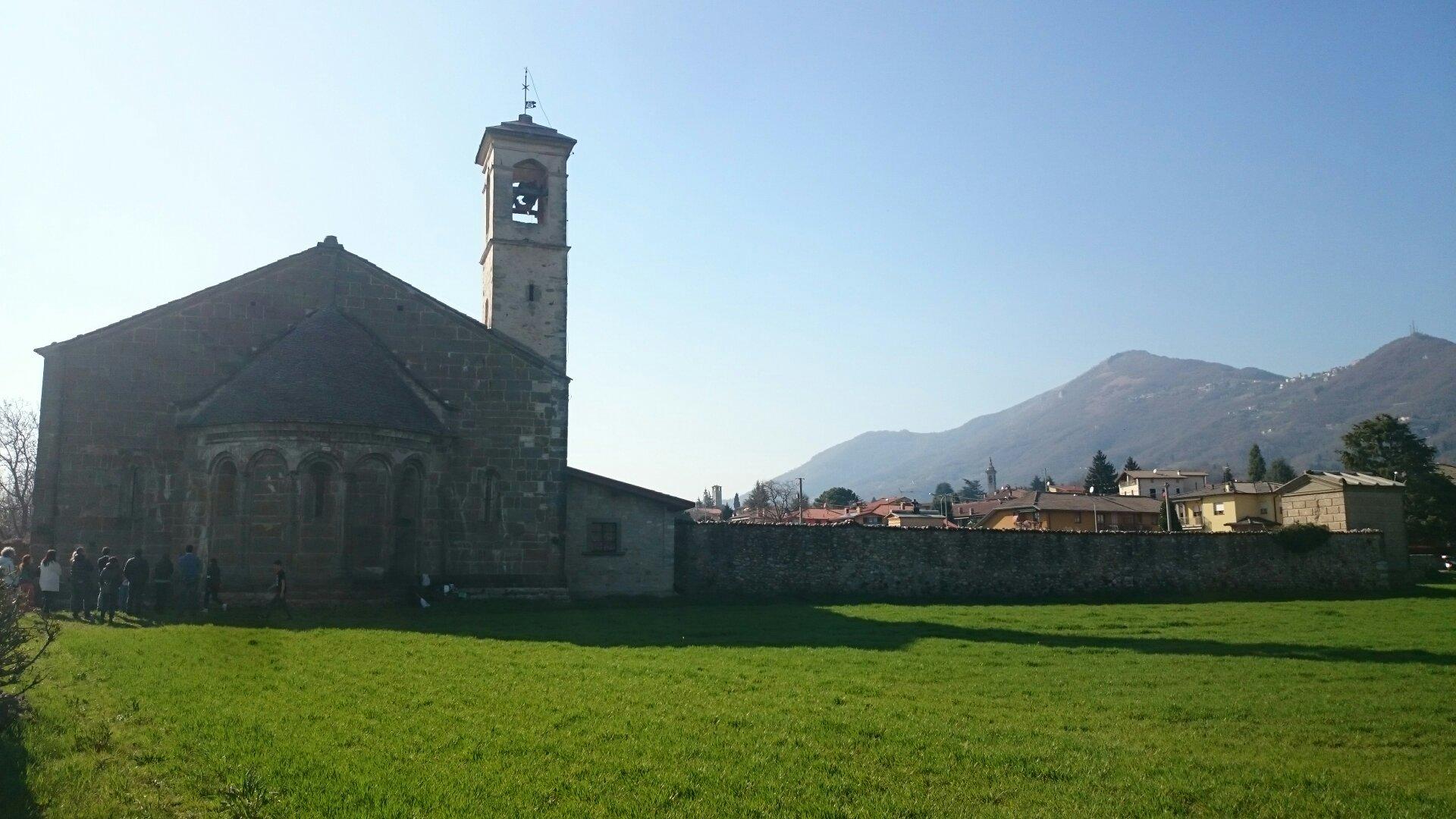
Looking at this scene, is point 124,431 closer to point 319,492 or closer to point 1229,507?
point 319,492

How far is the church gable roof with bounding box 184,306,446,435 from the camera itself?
2380 centimetres

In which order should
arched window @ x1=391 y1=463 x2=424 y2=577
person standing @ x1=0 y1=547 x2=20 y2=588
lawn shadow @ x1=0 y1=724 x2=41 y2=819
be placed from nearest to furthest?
lawn shadow @ x1=0 y1=724 x2=41 y2=819 < person standing @ x1=0 y1=547 x2=20 y2=588 < arched window @ x1=391 y1=463 x2=424 y2=577

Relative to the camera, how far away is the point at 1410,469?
66.9 meters

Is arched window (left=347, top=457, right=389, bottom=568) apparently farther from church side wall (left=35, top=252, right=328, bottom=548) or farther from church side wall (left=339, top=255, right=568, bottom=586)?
church side wall (left=35, top=252, right=328, bottom=548)

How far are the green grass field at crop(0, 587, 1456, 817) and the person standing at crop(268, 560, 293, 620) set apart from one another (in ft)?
5.80

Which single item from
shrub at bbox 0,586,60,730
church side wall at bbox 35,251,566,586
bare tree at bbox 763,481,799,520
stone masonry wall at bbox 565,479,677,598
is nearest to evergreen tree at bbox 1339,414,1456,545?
Answer: bare tree at bbox 763,481,799,520

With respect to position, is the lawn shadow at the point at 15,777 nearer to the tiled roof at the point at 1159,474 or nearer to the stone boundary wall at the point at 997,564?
the stone boundary wall at the point at 997,564

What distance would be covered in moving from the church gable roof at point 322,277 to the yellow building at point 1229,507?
2002 inches

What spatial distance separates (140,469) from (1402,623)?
31.3 m

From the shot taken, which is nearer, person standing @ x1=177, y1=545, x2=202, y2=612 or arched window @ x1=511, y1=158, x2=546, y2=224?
person standing @ x1=177, y1=545, x2=202, y2=612

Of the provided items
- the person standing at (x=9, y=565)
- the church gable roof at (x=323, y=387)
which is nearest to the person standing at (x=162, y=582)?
the person standing at (x=9, y=565)

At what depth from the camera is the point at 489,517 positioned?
27.8 meters

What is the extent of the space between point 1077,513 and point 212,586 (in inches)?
2414

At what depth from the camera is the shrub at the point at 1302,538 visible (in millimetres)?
40125
